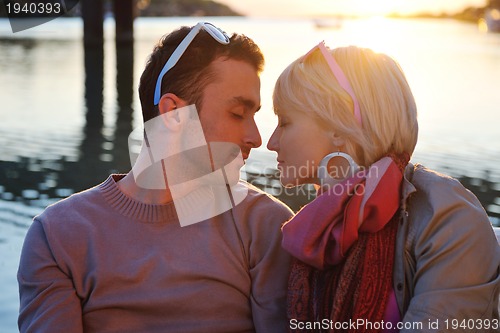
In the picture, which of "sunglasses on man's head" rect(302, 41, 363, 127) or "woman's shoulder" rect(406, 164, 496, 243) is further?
"sunglasses on man's head" rect(302, 41, 363, 127)

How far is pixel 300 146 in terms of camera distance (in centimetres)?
261

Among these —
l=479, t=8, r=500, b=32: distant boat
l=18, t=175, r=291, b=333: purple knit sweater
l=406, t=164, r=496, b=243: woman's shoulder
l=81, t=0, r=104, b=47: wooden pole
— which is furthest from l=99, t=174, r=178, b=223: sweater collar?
l=479, t=8, r=500, b=32: distant boat

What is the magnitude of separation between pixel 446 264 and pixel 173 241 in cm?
94

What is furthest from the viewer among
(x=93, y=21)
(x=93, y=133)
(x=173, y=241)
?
(x=93, y=21)

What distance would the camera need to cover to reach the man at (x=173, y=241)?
2490 millimetres

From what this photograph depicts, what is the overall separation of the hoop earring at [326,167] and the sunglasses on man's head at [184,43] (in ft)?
1.96

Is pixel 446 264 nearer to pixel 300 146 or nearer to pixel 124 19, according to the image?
pixel 300 146

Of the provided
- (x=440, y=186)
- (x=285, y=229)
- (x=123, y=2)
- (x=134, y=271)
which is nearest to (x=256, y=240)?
(x=285, y=229)

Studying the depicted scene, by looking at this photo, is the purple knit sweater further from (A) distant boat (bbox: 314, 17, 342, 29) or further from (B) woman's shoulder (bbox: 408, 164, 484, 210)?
(A) distant boat (bbox: 314, 17, 342, 29)

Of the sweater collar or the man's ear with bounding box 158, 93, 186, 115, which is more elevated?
the man's ear with bounding box 158, 93, 186, 115

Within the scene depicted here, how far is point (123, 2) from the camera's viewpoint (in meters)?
28.6

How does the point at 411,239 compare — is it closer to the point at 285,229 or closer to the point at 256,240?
the point at 285,229

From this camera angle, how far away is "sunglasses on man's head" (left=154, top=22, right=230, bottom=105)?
109 inches

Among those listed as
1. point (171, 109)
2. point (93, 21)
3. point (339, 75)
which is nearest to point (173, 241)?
point (171, 109)
